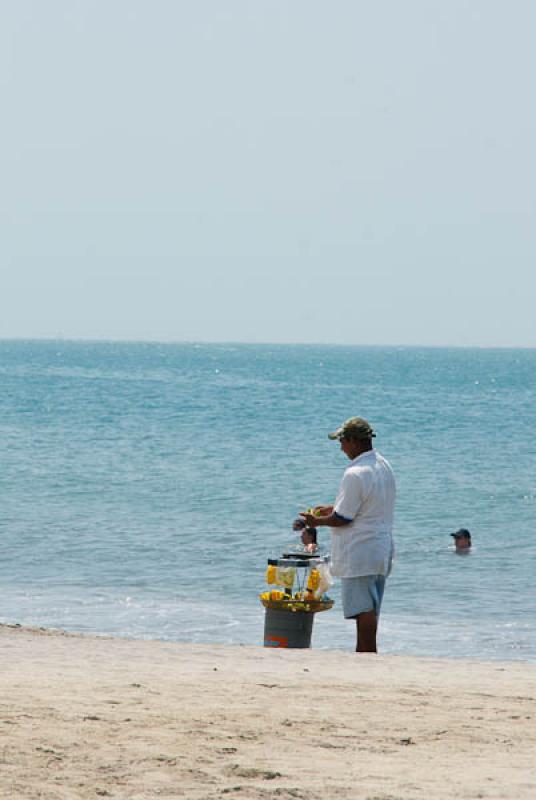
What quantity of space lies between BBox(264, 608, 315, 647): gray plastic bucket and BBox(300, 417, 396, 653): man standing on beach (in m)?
0.78

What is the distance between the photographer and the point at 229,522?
20062 mm

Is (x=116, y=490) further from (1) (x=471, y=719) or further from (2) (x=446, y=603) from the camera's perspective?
(1) (x=471, y=719)

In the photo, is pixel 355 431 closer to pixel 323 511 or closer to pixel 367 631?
pixel 323 511

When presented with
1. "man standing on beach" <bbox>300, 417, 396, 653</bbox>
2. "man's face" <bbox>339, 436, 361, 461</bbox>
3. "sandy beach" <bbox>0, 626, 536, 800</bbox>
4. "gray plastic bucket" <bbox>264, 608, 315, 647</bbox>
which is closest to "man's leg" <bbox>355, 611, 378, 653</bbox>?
"man standing on beach" <bbox>300, 417, 396, 653</bbox>

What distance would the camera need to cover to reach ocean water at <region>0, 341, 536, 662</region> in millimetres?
12680

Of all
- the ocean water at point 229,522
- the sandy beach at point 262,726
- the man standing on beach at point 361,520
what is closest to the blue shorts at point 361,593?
the man standing on beach at point 361,520

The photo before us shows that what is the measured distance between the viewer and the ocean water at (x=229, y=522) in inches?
499

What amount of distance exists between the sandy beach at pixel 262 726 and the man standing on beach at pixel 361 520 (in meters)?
0.45

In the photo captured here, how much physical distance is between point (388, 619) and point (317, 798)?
25.8 ft

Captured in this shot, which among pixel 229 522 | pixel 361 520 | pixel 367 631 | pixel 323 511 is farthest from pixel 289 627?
pixel 229 522

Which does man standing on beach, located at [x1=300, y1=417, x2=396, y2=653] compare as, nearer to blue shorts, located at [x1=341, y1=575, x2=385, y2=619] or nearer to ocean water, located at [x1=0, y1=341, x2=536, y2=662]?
blue shorts, located at [x1=341, y1=575, x2=385, y2=619]

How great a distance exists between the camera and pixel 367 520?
320 inches

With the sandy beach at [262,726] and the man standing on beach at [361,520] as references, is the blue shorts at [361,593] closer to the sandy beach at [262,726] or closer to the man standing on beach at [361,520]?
the man standing on beach at [361,520]

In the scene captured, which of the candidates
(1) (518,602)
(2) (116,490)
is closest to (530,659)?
(1) (518,602)
